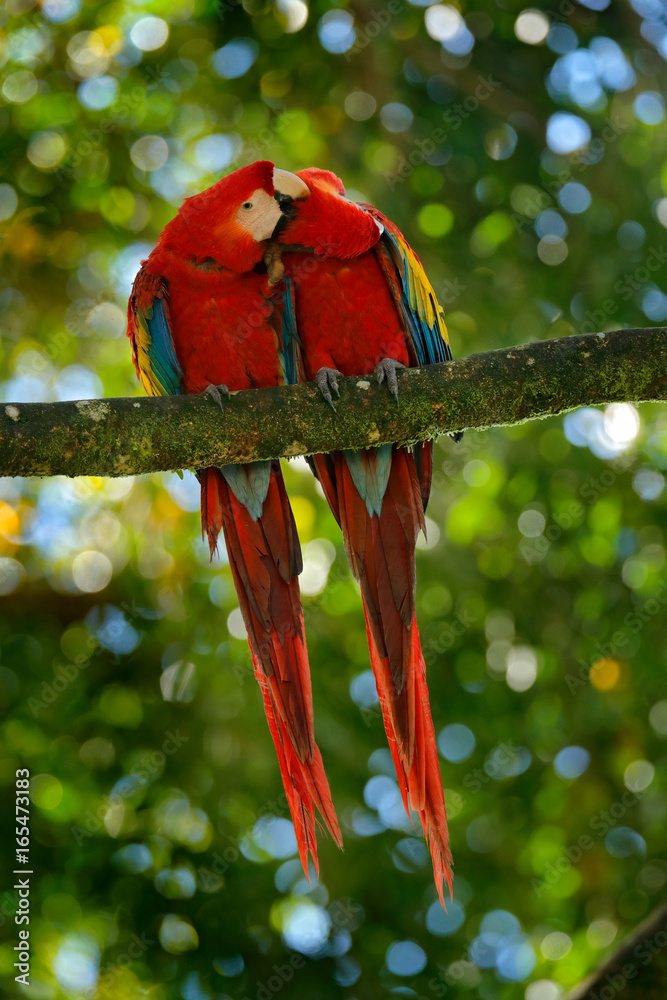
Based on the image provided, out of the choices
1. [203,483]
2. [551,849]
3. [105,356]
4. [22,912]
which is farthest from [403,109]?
[22,912]

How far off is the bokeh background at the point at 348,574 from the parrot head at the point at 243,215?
906 mm

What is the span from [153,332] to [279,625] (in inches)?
35.5

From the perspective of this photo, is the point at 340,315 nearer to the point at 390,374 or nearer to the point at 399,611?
the point at 390,374

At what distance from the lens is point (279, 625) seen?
247 centimetres

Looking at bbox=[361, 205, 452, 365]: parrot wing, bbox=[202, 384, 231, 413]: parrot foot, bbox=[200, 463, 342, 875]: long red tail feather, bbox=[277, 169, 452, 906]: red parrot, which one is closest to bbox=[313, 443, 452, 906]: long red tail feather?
bbox=[277, 169, 452, 906]: red parrot

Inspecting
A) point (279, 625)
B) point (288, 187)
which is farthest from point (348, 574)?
point (288, 187)

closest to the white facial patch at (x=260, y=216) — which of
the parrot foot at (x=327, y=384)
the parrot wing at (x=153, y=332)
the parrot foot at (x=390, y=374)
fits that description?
the parrot wing at (x=153, y=332)

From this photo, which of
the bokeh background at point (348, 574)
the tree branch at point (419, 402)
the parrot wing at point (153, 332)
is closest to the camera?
the tree branch at point (419, 402)

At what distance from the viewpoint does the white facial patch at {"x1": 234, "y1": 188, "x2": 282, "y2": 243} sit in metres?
2.44

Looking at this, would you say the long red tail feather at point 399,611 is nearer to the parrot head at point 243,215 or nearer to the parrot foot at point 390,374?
the parrot foot at point 390,374

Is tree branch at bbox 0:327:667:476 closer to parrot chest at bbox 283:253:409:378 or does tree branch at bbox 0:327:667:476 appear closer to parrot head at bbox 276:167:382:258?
parrot chest at bbox 283:253:409:378

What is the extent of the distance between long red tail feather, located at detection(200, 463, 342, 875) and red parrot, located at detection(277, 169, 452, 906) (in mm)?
180

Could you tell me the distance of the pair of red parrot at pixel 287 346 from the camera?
244cm

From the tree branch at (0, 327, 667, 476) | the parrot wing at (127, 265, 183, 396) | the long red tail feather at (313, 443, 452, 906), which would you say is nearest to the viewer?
the tree branch at (0, 327, 667, 476)
